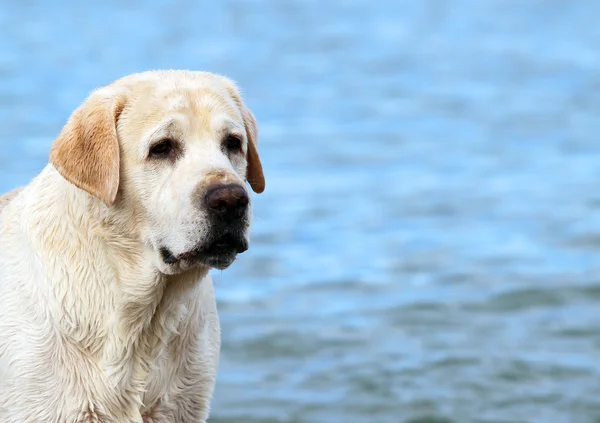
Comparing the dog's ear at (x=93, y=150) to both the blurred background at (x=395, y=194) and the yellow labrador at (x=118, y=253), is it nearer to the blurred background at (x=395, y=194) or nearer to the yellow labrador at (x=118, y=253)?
the yellow labrador at (x=118, y=253)

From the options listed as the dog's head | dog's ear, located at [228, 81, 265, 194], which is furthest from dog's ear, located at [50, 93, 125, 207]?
dog's ear, located at [228, 81, 265, 194]

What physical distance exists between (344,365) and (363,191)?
5.08 m

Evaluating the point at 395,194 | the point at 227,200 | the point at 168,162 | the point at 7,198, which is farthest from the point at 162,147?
the point at 395,194

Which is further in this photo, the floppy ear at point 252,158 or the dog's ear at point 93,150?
the floppy ear at point 252,158

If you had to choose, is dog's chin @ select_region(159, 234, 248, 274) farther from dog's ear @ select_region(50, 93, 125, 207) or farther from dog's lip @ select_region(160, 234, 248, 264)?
dog's ear @ select_region(50, 93, 125, 207)

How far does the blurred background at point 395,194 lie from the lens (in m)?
9.14

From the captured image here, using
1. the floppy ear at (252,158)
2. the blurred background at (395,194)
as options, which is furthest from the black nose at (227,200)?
the blurred background at (395,194)

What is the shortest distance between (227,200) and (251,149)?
75 centimetres

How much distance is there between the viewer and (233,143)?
18.3 ft

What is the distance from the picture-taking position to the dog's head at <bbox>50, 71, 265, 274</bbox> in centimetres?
513

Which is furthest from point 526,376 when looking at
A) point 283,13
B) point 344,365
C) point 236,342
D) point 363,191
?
point 283,13

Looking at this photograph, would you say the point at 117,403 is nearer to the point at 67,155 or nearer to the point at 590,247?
the point at 67,155

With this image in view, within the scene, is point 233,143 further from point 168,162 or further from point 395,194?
point 395,194

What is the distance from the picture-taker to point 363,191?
561 inches
